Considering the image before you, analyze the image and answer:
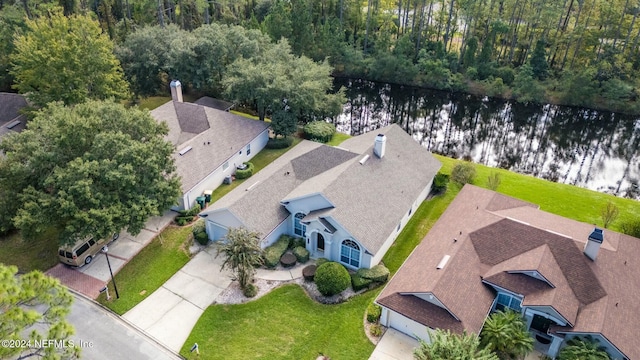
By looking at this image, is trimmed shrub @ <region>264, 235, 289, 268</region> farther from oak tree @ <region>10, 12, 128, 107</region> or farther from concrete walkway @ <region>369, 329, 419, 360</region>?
oak tree @ <region>10, 12, 128, 107</region>

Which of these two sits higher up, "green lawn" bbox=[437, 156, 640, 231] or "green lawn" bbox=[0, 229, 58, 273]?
"green lawn" bbox=[437, 156, 640, 231]

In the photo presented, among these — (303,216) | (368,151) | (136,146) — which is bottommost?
(303,216)

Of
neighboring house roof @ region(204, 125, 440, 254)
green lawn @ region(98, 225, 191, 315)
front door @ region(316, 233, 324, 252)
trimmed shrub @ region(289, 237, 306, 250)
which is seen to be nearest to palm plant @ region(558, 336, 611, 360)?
neighboring house roof @ region(204, 125, 440, 254)

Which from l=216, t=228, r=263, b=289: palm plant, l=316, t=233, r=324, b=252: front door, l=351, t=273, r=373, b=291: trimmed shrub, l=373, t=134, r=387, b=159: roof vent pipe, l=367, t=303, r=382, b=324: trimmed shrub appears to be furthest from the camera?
l=373, t=134, r=387, b=159: roof vent pipe

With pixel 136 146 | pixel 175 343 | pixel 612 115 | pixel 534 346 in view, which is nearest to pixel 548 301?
pixel 534 346

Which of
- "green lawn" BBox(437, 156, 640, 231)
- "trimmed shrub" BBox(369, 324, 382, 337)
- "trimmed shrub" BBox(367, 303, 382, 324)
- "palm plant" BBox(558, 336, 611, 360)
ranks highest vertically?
"palm plant" BBox(558, 336, 611, 360)

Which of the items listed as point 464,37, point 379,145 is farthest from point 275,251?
point 464,37

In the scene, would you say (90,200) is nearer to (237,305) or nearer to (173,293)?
(173,293)
